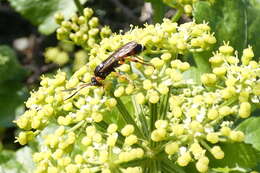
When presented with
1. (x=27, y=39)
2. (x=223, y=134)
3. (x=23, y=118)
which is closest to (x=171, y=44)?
(x=223, y=134)

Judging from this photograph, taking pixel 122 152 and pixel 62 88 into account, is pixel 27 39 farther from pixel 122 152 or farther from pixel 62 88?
pixel 122 152

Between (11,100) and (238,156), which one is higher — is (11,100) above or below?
above

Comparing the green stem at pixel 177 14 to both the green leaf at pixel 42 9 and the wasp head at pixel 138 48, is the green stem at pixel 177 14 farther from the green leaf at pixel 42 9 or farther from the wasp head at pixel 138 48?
the green leaf at pixel 42 9

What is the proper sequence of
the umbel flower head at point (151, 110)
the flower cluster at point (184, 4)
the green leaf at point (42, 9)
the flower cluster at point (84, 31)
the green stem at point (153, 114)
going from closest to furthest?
the umbel flower head at point (151, 110) < the green stem at point (153, 114) < the flower cluster at point (184, 4) < the flower cluster at point (84, 31) < the green leaf at point (42, 9)

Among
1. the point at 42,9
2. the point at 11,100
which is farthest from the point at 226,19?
the point at 11,100

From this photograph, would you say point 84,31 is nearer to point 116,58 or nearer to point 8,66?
point 116,58

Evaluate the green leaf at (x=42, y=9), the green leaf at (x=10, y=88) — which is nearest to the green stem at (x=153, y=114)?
the green leaf at (x=42, y=9)

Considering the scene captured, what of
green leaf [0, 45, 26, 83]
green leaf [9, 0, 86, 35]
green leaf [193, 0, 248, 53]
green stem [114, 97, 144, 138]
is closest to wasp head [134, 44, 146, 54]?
green stem [114, 97, 144, 138]
